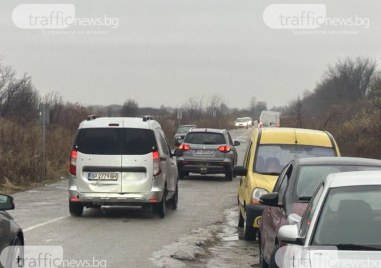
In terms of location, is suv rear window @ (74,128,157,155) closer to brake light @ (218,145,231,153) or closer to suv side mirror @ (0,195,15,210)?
suv side mirror @ (0,195,15,210)

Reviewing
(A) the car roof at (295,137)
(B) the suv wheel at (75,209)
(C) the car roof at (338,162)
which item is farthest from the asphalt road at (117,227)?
(C) the car roof at (338,162)

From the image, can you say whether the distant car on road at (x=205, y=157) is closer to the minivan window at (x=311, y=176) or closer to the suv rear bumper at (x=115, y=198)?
the suv rear bumper at (x=115, y=198)

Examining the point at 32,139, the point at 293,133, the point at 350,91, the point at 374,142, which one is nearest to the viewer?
the point at 293,133

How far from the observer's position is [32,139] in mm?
24375

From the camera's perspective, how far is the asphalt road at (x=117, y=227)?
960cm

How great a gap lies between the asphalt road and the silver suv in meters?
0.48

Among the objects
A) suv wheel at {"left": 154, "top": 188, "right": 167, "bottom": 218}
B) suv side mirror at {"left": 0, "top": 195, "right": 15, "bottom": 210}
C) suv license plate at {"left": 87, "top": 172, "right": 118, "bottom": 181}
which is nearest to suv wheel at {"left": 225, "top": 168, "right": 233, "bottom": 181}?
suv wheel at {"left": 154, "top": 188, "right": 167, "bottom": 218}

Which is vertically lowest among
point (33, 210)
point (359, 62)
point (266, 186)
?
point (33, 210)

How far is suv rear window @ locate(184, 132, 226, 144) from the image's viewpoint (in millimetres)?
23547

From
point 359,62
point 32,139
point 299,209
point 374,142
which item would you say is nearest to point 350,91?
point 359,62

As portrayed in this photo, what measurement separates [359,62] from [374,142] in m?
67.7

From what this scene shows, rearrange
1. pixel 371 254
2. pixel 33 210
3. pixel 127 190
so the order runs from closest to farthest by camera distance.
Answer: pixel 371 254
pixel 127 190
pixel 33 210

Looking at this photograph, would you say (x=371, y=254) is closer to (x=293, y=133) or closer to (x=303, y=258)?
(x=303, y=258)

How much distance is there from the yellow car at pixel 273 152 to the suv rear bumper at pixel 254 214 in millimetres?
268
